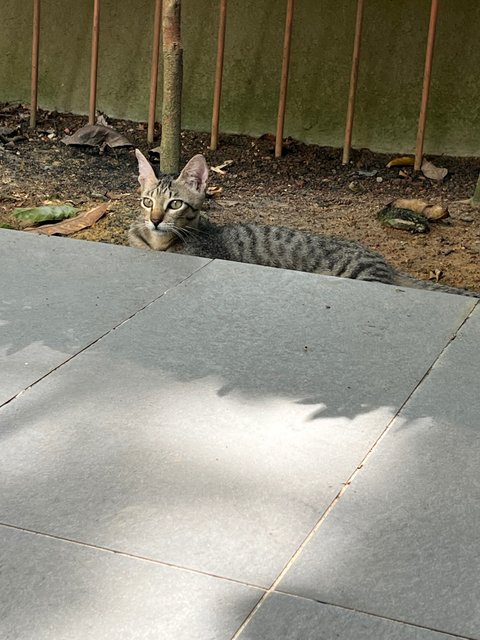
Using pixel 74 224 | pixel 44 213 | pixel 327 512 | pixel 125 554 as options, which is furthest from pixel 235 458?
pixel 44 213

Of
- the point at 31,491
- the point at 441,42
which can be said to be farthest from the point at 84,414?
the point at 441,42

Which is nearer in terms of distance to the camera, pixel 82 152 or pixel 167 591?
Result: pixel 167 591

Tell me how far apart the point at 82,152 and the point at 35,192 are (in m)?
1.29

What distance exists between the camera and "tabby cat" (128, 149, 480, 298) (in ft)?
20.9

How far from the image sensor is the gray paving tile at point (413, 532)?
293 cm

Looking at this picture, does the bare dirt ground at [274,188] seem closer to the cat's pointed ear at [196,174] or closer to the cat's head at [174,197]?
the cat's head at [174,197]

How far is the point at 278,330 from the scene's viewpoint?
16.1 ft

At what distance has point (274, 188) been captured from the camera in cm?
838

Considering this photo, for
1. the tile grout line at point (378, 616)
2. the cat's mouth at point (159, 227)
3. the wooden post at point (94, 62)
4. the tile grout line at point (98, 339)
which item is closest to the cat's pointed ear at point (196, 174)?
the cat's mouth at point (159, 227)

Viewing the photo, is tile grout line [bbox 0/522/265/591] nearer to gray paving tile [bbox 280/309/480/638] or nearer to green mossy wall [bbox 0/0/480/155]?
gray paving tile [bbox 280/309/480/638]

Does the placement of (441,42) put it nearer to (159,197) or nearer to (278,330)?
(159,197)

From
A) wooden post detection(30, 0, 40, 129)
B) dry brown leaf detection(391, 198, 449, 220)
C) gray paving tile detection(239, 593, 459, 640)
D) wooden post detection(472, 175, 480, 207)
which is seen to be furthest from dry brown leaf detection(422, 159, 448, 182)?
gray paving tile detection(239, 593, 459, 640)

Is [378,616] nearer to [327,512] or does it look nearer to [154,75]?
[327,512]

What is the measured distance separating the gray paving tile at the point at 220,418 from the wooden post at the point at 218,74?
13.0 feet
